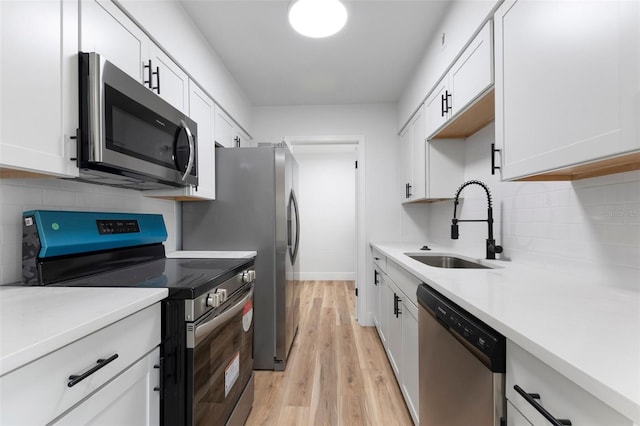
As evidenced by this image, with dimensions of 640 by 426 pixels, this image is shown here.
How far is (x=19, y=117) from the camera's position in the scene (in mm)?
832

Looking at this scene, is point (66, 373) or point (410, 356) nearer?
point (66, 373)

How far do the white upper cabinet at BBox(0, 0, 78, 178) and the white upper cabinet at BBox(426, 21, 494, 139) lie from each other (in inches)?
68.9

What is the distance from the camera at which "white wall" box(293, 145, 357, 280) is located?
5.17 m

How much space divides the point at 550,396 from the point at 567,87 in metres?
0.92

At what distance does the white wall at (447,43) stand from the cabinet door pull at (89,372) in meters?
1.94

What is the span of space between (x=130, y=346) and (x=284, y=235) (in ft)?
5.07

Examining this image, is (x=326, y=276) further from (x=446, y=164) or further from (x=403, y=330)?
(x=403, y=330)

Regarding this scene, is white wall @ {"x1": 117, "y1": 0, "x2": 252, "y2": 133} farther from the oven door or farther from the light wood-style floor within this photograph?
the light wood-style floor

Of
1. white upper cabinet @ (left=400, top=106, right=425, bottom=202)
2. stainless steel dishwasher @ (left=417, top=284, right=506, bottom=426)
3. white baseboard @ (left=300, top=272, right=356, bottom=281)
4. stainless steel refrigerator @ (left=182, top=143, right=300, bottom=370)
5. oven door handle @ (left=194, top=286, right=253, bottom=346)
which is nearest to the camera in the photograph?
stainless steel dishwasher @ (left=417, top=284, right=506, bottom=426)

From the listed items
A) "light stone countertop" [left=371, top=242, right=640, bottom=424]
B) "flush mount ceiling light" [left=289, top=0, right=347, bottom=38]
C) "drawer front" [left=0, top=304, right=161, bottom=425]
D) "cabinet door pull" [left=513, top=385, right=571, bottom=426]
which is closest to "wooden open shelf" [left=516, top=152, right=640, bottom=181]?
"light stone countertop" [left=371, top=242, right=640, bottom=424]

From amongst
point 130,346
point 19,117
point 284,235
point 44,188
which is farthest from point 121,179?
point 284,235

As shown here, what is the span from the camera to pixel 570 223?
1.20 metres

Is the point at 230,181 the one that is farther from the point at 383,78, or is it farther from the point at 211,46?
the point at 383,78

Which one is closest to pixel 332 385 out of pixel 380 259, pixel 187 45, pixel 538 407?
pixel 380 259
